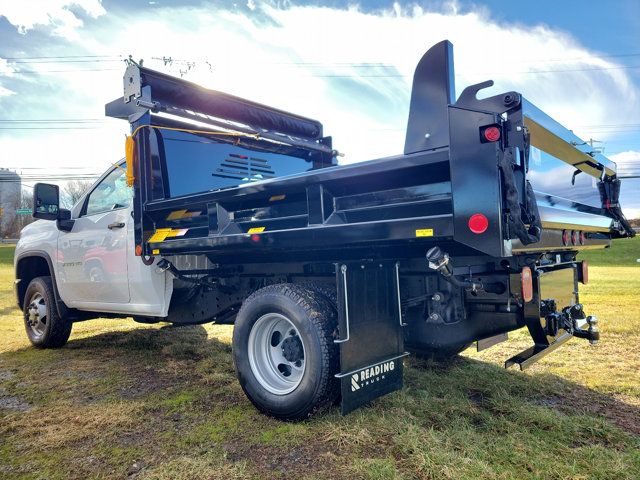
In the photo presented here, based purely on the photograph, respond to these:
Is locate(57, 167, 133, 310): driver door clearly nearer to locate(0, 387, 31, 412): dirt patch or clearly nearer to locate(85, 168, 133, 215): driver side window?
locate(85, 168, 133, 215): driver side window

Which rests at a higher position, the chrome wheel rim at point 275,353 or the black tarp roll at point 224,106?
the black tarp roll at point 224,106

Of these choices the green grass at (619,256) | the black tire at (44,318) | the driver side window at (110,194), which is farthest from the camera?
the green grass at (619,256)

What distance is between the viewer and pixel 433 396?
354 centimetres

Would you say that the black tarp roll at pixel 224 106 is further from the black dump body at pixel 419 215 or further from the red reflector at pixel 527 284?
the red reflector at pixel 527 284

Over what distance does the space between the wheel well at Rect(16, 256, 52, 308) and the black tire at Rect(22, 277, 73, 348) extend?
0.55ft

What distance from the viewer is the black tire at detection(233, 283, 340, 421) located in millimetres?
2893

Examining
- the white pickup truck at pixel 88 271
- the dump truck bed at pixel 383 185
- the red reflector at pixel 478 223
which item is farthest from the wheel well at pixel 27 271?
the red reflector at pixel 478 223

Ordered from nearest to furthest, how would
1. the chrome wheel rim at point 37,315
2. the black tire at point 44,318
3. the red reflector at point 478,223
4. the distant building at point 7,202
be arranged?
the red reflector at point 478,223 < the black tire at point 44,318 < the chrome wheel rim at point 37,315 < the distant building at point 7,202

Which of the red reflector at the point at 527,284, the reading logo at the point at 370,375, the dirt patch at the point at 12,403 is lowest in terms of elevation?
the dirt patch at the point at 12,403

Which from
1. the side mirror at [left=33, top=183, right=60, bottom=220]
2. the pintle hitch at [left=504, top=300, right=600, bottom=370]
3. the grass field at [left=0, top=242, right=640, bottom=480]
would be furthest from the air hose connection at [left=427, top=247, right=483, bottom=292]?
the side mirror at [left=33, top=183, right=60, bottom=220]

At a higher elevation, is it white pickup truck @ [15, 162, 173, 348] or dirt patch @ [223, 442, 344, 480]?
white pickup truck @ [15, 162, 173, 348]

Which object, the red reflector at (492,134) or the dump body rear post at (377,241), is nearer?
the red reflector at (492,134)

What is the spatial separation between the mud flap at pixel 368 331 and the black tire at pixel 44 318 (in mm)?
4020

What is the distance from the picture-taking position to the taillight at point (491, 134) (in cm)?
233
